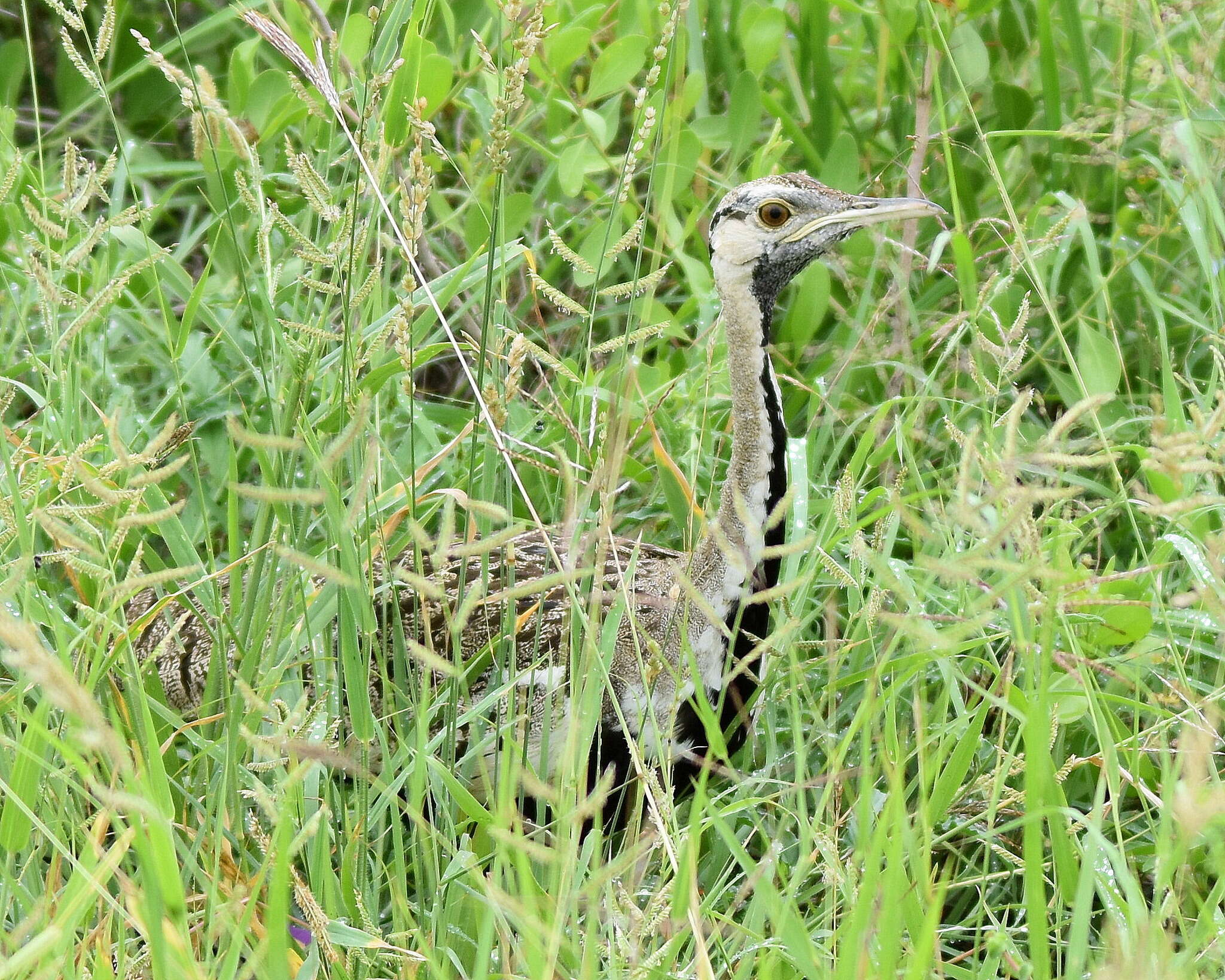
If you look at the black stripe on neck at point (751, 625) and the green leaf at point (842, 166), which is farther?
the green leaf at point (842, 166)

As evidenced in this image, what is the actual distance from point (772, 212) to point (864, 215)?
0.15 m

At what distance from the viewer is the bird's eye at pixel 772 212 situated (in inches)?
94.3

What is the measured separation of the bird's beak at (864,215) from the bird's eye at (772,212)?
3 centimetres

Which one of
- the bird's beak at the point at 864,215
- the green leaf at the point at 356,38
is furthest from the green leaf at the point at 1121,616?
the green leaf at the point at 356,38

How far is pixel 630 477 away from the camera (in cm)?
271

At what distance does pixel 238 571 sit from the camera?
2.16 meters

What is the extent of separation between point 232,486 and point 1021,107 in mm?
2193

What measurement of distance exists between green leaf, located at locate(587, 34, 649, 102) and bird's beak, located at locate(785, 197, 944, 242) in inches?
20.8

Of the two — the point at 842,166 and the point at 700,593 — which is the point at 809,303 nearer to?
the point at 842,166

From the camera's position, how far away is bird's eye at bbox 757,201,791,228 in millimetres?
2395

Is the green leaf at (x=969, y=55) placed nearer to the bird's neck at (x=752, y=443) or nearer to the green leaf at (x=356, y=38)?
the bird's neck at (x=752, y=443)

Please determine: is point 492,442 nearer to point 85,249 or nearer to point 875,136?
point 85,249

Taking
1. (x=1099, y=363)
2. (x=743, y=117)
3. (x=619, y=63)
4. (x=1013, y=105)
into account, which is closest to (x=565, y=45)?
(x=619, y=63)

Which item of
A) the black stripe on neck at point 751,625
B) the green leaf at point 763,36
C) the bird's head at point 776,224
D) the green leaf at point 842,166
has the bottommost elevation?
the black stripe on neck at point 751,625
